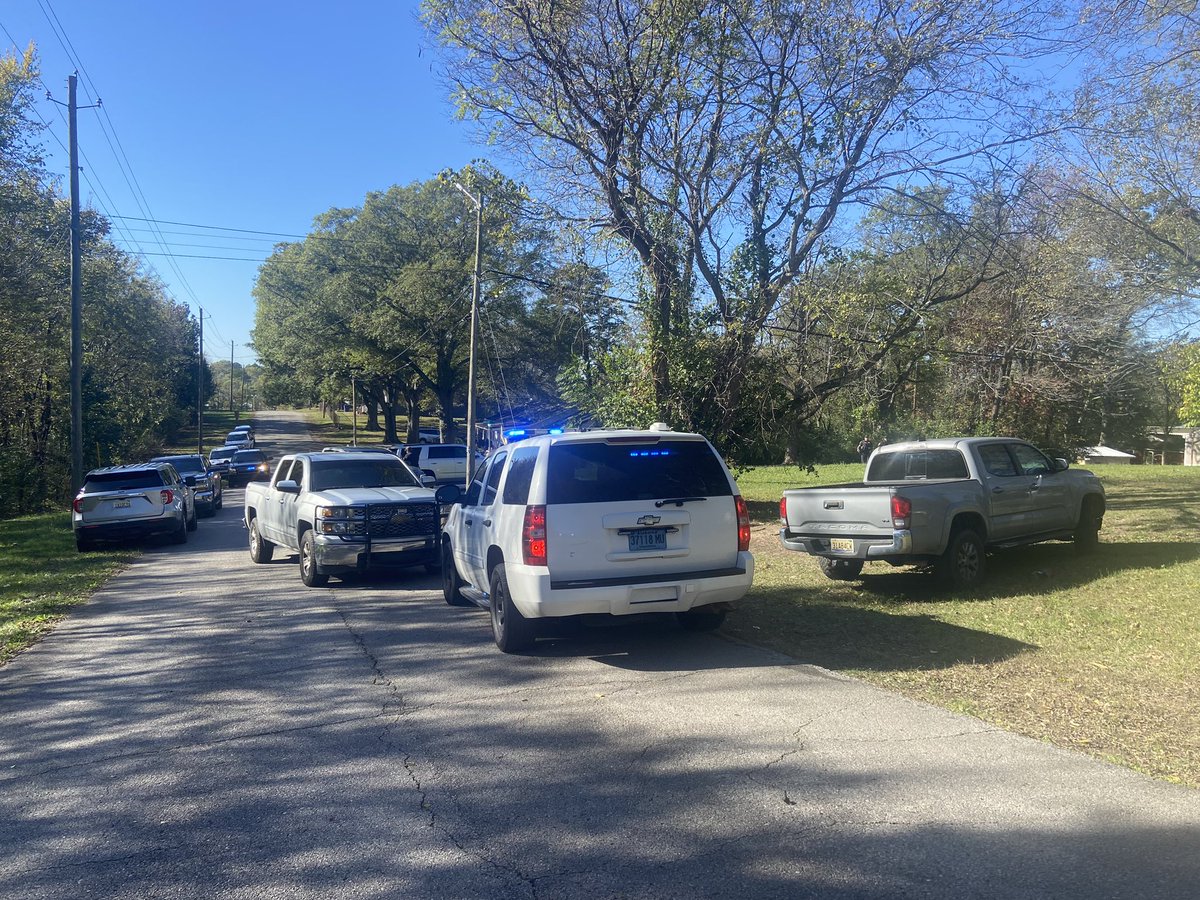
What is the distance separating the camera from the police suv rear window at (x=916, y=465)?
11.0m

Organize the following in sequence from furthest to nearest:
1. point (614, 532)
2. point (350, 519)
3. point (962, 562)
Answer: point (350, 519), point (962, 562), point (614, 532)

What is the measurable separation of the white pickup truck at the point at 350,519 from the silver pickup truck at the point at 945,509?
446 cm

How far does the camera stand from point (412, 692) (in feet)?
23.1

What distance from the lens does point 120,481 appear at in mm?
17812

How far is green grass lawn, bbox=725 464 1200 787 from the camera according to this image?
595 centimetres

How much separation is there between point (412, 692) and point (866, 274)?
42.9 ft

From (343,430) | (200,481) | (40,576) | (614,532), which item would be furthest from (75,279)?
(343,430)

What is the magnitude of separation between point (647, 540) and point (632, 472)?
1.97 ft

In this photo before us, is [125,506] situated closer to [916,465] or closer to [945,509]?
[916,465]

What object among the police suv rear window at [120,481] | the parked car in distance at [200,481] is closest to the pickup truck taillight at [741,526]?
the police suv rear window at [120,481]

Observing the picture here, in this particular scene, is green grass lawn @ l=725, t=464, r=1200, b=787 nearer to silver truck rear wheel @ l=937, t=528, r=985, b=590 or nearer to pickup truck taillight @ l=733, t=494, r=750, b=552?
silver truck rear wheel @ l=937, t=528, r=985, b=590

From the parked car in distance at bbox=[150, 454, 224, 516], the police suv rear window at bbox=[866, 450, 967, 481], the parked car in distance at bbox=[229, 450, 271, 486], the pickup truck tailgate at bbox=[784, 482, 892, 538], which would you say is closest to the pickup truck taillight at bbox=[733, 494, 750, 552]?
the pickup truck tailgate at bbox=[784, 482, 892, 538]

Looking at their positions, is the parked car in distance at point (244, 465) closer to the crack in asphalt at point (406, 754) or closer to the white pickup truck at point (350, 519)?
the white pickup truck at point (350, 519)

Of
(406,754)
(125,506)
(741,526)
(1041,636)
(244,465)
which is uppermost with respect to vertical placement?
(741,526)
